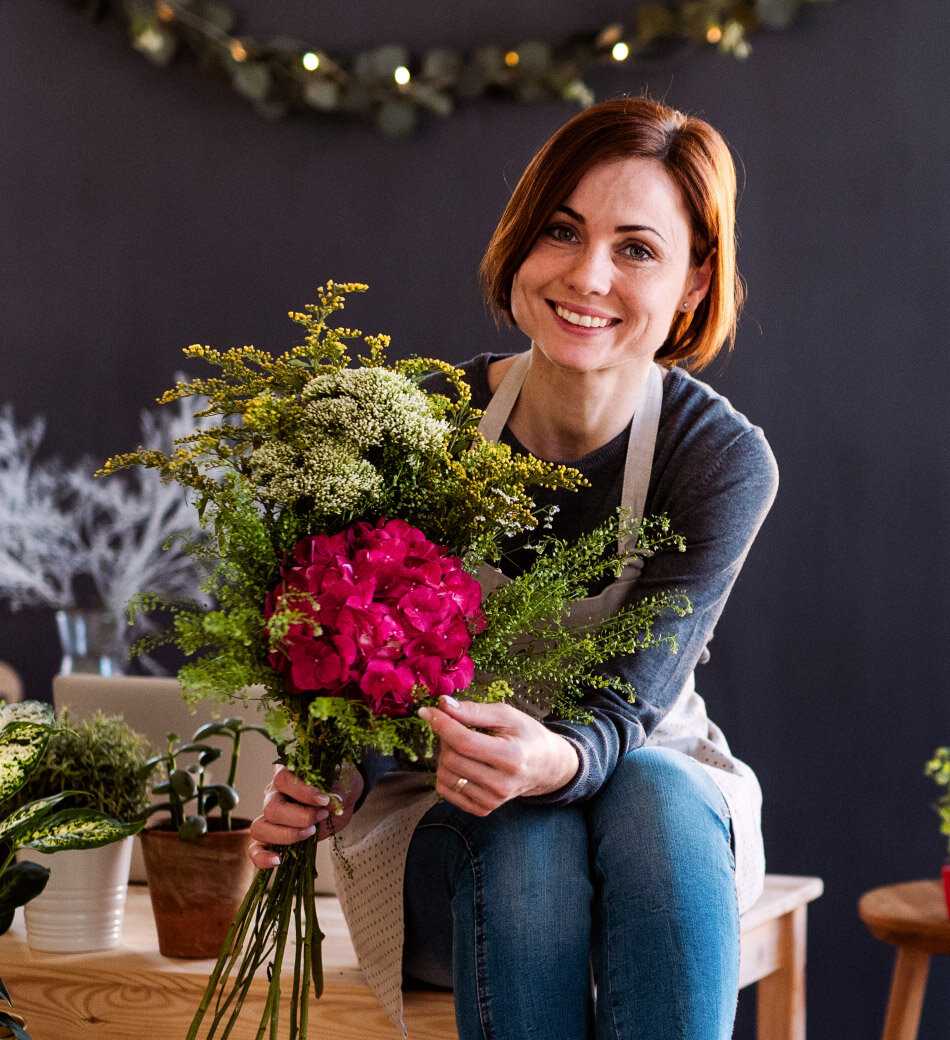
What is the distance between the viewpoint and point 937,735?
2.59 meters

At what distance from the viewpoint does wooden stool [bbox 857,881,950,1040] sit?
82.1 inches

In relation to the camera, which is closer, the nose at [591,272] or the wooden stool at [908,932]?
the nose at [591,272]

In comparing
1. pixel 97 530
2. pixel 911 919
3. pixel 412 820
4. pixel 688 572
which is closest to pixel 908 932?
pixel 911 919

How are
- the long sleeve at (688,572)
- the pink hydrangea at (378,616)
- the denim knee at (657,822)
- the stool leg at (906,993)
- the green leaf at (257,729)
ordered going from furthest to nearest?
the stool leg at (906,993) → the green leaf at (257,729) → the long sleeve at (688,572) → the denim knee at (657,822) → the pink hydrangea at (378,616)

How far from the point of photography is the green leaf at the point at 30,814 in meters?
1.41

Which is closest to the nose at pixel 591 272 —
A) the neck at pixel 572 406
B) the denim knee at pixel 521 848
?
the neck at pixel 572 406

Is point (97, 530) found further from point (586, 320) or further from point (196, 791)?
point (586, 320)

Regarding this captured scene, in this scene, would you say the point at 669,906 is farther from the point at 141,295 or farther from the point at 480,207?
the point at 141,295

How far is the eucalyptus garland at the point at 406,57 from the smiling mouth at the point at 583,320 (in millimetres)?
1363

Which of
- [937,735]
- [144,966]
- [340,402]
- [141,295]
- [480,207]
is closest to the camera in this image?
[340,402]

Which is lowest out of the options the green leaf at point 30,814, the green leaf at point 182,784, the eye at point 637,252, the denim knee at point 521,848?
the green leaf at point 30,814

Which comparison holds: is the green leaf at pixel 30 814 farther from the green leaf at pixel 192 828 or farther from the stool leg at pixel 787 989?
the stool leg at pixel 787 989

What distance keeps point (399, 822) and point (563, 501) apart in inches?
16.2

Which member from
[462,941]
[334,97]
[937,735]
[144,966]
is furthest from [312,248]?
[462,941]
